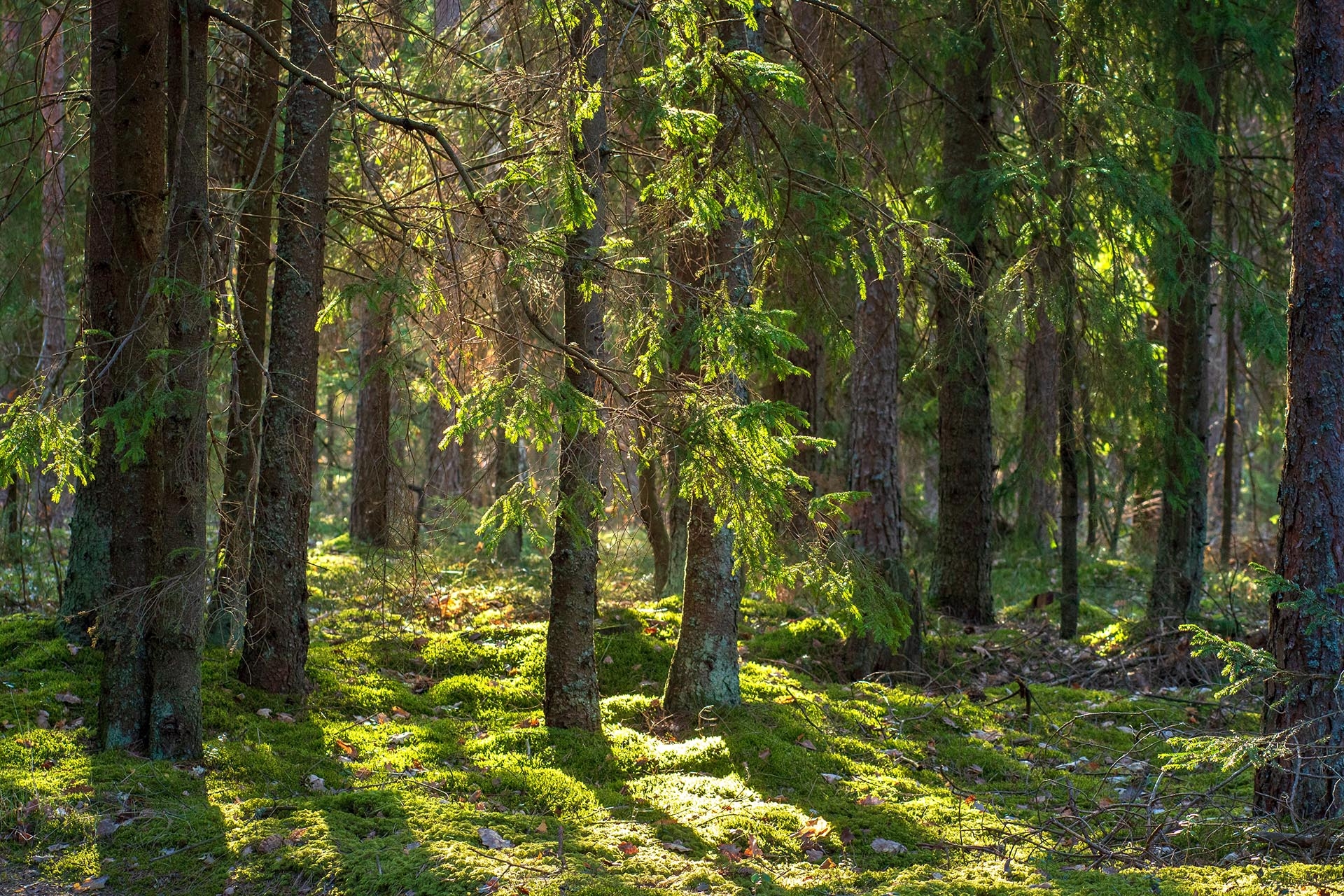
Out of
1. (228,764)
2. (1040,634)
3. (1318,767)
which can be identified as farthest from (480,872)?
(1040,634)

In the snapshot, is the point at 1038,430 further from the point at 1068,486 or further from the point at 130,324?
the point at 130,324

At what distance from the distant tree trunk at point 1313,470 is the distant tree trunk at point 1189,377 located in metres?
4.49

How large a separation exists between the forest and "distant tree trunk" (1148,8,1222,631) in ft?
0.20

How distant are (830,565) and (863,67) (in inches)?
262

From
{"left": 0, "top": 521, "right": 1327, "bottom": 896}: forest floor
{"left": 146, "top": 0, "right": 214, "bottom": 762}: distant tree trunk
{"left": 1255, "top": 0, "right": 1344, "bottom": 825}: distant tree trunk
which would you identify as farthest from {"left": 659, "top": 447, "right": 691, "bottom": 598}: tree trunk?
{"left": 1255, "top": 0, "right": 1344, "bottom": 825}: distant tree trunk

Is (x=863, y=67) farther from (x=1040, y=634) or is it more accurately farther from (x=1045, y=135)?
(x=1040, y=634)

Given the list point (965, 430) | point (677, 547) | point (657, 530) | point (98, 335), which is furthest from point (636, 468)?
point (965, 430)

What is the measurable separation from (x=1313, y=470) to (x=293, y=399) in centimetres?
607

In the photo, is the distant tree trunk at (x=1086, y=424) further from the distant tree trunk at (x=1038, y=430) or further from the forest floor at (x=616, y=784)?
the forest floor at (x=616, y=784)

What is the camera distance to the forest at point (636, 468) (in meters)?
5.14

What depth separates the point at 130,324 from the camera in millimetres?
6293

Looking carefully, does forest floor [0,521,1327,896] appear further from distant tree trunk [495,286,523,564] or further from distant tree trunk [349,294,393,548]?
distant tree trunk [349,294,393,548]

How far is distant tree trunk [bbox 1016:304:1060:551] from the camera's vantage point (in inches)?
469

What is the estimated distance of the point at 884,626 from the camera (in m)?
6.13
